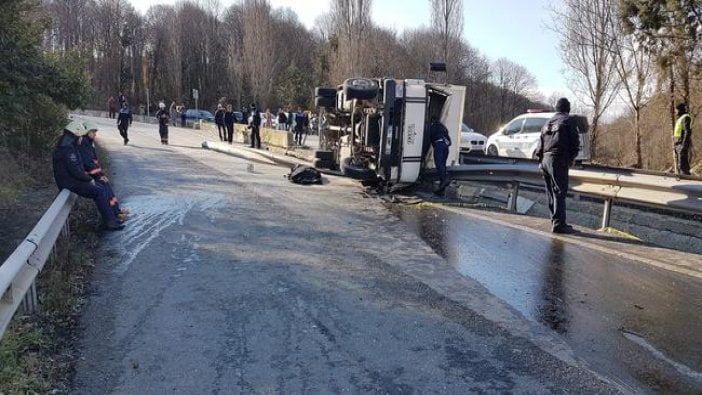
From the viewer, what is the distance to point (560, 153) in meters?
7.48

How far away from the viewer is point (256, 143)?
2270 centimetres

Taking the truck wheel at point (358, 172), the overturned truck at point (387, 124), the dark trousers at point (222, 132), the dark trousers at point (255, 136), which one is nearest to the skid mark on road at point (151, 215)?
the truck wheel at point (358, 172)

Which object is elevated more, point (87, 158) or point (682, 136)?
point (682, 136)

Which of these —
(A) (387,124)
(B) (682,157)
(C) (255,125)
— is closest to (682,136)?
(B) (682,157)

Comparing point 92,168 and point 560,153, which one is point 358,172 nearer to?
point 560,153

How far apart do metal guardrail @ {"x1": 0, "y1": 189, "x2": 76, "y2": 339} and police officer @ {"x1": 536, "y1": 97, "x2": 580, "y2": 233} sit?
5.95 m

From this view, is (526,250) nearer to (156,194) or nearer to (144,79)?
(156,194)

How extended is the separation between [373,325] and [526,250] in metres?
3.19

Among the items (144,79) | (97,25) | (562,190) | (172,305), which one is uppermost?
(97,25)

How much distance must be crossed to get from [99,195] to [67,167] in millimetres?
518

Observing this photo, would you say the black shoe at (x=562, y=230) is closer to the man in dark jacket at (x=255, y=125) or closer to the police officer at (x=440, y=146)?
the police officer at (x=440, y=146)

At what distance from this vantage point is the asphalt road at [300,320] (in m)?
3.40

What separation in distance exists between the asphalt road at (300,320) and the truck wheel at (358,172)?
3.25 m

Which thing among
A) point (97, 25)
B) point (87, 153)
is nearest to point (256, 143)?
point (87, 153)
